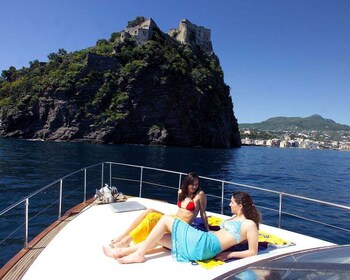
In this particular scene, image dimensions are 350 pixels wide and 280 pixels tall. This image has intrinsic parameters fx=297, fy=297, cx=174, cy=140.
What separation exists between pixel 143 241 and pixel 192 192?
1.03m

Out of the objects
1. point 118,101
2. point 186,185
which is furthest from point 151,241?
point 118,101

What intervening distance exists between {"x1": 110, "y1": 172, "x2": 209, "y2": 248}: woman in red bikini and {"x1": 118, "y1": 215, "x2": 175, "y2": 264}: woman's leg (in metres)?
0.28

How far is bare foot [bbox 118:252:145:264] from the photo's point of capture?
3494 millimetres

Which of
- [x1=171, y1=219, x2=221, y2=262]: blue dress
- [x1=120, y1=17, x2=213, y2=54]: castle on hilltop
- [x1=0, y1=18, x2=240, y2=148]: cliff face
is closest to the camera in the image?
[x1=171, y1=219, x2=221, y2=262]: blue dress

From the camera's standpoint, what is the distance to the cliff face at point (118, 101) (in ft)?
223

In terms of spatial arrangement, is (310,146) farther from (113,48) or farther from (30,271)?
(30,271)

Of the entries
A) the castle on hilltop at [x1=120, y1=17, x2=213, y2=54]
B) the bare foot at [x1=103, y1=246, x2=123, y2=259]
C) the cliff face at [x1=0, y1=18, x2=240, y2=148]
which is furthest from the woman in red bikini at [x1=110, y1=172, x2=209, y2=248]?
the castle on hilltop at [x1=120, y1=17, x2=213, y2=54]

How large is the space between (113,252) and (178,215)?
1.00 meters

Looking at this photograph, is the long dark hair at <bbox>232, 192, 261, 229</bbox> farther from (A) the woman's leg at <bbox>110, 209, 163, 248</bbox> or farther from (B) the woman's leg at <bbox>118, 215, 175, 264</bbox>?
(A) the woman's leg at <bbox>110, 209, 163, 248</bbox>

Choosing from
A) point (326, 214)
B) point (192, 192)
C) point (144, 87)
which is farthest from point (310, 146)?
point (192, 192)

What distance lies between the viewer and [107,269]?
3363 mm

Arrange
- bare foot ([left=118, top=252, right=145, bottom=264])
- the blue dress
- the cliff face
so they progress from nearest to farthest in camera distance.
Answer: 1. the blue dress
2. bare foot ([left=118, top=252, right=145, bottom=264])
3. the cliff face

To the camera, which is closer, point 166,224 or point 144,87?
point 166,224

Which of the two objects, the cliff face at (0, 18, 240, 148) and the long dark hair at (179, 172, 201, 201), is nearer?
the long dark hair at (179, 172, 201, 201)
